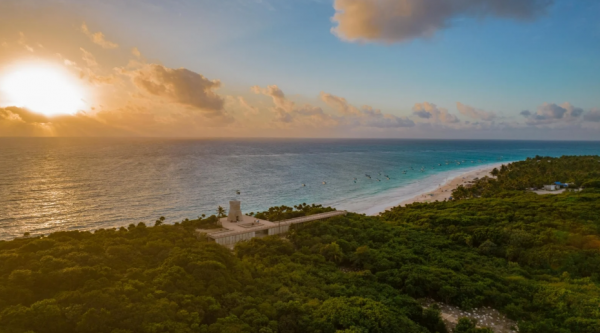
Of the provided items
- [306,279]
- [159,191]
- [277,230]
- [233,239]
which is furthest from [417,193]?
[306,279]

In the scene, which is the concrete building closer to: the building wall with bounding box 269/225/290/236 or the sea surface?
the building wall with bounding box 269/225/290/236

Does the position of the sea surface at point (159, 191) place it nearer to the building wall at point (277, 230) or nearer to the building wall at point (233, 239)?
the building wall at point (233, 239)

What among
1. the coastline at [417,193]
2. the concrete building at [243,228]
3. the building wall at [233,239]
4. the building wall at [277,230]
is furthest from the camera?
the coastline at [417,193]

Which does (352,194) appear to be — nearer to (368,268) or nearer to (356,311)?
(368,268)

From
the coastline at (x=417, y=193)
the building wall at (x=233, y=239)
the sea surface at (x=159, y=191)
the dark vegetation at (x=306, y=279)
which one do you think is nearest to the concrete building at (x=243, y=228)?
the building wall at (x=233, y=239)

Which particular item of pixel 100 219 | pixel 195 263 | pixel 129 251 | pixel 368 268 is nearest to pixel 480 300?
pixel 368 268

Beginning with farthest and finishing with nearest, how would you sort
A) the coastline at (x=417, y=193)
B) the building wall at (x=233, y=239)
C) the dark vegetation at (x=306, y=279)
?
the coastline at (x=417, y=193)
the building wall at (x=233, y=239)
the dark vegetation at (x=306, y=279)
